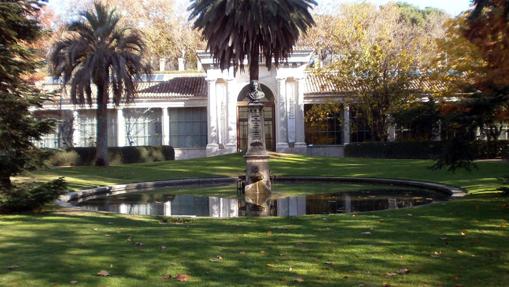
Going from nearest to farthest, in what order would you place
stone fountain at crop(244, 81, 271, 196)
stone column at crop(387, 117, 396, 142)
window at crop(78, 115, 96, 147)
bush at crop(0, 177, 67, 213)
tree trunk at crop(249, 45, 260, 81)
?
1. bush at crop(0, 177, 67, 213)
2. stone fountain at crop(244, 81, 271, 196)
3. tree trunk at crop(249, 45, 260, 81)
4. stone column at crop(387, 117, 396, 142)
5. window at crop(78, 115, 96, 147)

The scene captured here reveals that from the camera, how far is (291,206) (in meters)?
14.7

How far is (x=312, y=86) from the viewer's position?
4675 centimetres

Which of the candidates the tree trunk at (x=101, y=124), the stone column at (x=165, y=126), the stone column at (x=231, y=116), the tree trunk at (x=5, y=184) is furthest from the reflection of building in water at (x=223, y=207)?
the stone column at (x=165, y=126)

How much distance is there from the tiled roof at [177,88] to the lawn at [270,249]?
34.5 metres

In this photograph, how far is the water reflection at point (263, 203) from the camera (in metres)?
13.8

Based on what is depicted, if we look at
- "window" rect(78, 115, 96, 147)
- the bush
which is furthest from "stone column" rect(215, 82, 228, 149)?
the bush

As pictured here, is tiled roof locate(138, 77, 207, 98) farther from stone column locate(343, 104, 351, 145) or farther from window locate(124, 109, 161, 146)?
stone column locate(343, 104, 351, 145)

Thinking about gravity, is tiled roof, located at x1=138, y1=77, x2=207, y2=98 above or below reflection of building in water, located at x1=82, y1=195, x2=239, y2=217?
above

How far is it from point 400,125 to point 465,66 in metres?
11.4

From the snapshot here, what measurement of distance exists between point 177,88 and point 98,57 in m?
18.7

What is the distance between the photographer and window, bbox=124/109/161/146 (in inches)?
1903

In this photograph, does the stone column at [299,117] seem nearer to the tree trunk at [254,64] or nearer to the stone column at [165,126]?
the stone column at [165,126]

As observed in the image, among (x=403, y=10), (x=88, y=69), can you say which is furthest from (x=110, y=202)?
(x=403, y=10)

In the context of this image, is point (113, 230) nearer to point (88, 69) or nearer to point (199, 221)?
point (199, 221)
